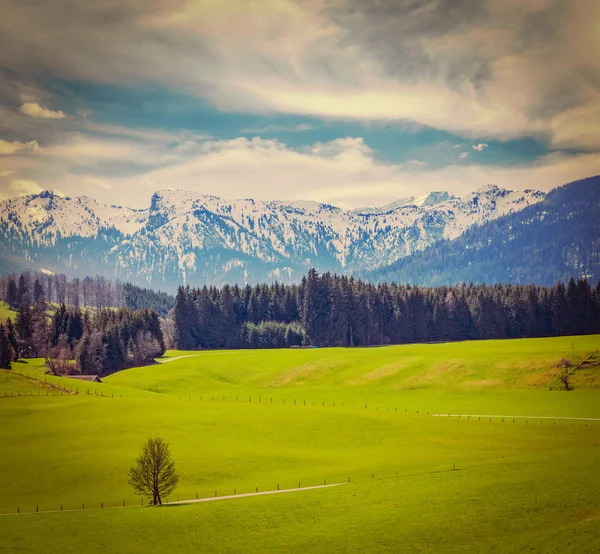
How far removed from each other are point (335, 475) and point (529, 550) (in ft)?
104

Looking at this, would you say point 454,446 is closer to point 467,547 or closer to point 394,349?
point 467,547

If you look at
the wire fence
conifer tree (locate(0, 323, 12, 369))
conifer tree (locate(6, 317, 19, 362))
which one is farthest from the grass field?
conifer tree (locate(6, 317, 19, 362))

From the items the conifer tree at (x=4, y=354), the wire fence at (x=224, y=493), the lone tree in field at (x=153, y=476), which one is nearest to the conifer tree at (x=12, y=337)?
the conifer tree at (x=4, y=354)

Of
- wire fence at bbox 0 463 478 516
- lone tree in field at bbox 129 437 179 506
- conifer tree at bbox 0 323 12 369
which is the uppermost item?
conifer tree at bbox 0 323 12 369

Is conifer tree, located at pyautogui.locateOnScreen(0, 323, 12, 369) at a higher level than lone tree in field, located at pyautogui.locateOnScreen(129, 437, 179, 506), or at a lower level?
higher

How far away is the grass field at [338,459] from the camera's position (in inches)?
1825

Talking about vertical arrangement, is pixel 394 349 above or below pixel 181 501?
above

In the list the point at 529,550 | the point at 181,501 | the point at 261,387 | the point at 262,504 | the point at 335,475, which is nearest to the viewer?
the point at 529,550

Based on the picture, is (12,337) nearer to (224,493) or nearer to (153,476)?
(153,476)

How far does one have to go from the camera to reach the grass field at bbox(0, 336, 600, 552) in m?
46.3

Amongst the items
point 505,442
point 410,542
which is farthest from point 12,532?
point 505,442

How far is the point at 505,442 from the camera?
83500 mm

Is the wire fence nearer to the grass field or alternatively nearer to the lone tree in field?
the grass field

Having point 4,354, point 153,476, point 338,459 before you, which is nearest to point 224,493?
point 153,476
